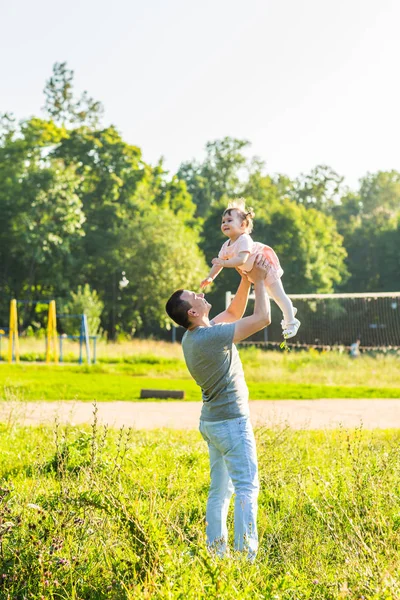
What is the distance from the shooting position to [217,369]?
15.5ft

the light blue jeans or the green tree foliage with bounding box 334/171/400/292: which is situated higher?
the green tree foliage with bounding box 334/171/400/292

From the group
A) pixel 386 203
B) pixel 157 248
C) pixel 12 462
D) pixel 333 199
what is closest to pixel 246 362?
pixel 12 462

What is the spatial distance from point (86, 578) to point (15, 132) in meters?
41.5

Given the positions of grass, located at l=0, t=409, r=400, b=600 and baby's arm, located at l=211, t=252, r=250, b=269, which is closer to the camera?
grass, located at l=0, t=409, r=400, b=600

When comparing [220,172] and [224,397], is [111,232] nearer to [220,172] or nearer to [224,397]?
[220,172]

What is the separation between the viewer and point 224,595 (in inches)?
137

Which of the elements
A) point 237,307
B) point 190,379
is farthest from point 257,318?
point 190,379

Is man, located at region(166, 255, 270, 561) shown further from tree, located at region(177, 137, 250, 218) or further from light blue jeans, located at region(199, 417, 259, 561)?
tree, located at region(177, 137, 250, 218)

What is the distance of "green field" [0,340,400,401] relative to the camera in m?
15.5

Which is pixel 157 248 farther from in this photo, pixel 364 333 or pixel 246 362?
pixel 246 362

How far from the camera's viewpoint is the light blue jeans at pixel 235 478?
457 cm

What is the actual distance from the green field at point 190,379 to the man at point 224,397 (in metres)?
8.00

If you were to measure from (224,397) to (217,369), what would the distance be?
0.56 feet

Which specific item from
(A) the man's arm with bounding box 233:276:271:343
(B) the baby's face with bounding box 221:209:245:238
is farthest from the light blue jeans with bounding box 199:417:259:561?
(B) the baby's face with bounding box 221:209:245:238
